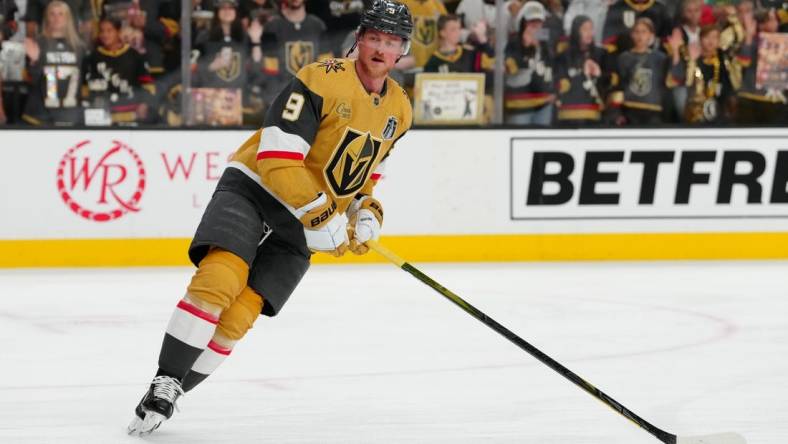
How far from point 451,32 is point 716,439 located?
466 cm

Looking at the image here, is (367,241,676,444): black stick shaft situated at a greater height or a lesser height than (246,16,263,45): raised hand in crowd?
lesser

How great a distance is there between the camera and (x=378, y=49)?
→ 303cm

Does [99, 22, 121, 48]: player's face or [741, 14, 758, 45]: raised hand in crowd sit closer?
[99, 22, 121, 48]: player's face

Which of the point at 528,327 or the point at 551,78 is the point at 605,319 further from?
the point at 551,78

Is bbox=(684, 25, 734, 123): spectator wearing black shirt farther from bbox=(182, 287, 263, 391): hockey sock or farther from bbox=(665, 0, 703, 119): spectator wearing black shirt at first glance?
bbox=(182, 287, 263, 391): hockey sock

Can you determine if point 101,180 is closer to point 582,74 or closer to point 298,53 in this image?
point 298,53

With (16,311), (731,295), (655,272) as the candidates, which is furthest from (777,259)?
(16,311)

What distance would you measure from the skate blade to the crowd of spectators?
413 centimetres

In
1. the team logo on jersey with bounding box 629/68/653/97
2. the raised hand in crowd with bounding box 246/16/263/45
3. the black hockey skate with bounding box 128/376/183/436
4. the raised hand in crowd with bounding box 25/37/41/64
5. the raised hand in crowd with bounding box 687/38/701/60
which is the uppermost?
the raised hand in crowd with bounding box 246/16/263/45

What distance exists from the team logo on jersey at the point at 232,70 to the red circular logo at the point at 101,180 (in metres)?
0.67

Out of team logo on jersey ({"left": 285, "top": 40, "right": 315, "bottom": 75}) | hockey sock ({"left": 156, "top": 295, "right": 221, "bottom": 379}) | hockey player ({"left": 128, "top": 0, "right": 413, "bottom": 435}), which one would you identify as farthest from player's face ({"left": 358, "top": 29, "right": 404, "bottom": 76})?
team logo on jersey ({"left": 285, "top": 40, "right": 315, "bottom": 75})

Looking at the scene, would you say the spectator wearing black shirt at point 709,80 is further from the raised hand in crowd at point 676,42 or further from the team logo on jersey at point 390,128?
the team logo on jersey at point 390,128

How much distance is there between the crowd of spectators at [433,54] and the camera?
6965 millimetres

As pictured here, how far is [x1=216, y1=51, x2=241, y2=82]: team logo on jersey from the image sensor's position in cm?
712
